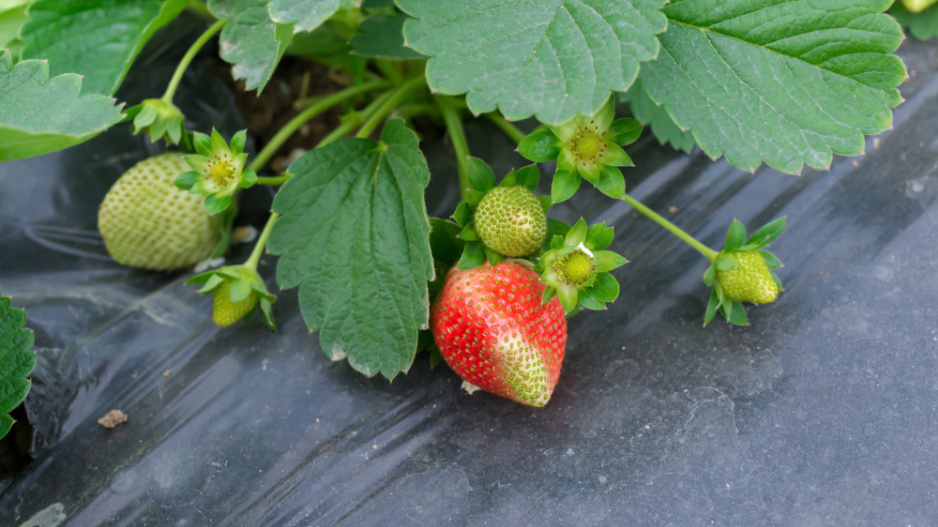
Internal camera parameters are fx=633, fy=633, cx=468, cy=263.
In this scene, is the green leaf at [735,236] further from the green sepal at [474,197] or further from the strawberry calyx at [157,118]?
the strawberry calyx at [157,118]

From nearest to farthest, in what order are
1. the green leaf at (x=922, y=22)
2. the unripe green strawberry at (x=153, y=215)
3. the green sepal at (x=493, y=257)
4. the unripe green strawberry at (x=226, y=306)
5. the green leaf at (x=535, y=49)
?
the green leaf at (x=535, y=49) → the green sepal at (x=493, y=257) → the unripe green strawberry at (x=226, y=306) → the unripe green strawberry at (x=153, y=215) → the green leaf at (x=922, y=22)

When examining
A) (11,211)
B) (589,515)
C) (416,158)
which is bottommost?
(589,515)

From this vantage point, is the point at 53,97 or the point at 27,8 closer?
the point at 53,97

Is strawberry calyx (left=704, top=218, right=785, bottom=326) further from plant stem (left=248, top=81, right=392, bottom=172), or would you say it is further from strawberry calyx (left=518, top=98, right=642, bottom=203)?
plant stem (left=248, top=81, right=392, bottom=172)

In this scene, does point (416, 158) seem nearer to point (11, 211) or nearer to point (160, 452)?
point (160, 452)

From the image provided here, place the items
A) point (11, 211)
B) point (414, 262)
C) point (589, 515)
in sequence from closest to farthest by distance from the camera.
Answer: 1. point (589, 515)
2. point (414, 262)
3. point (11, 211)

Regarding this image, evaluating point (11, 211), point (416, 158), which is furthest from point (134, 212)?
point (416, 158)

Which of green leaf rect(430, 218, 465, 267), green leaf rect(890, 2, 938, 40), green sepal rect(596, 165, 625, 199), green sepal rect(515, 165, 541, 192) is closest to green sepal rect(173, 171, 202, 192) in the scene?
green leaf rect(430, 218, 465, 267)

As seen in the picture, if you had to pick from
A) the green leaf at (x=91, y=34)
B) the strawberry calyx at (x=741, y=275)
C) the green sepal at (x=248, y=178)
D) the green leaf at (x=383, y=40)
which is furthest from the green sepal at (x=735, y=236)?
the green leaf at (x=91, y=34)
